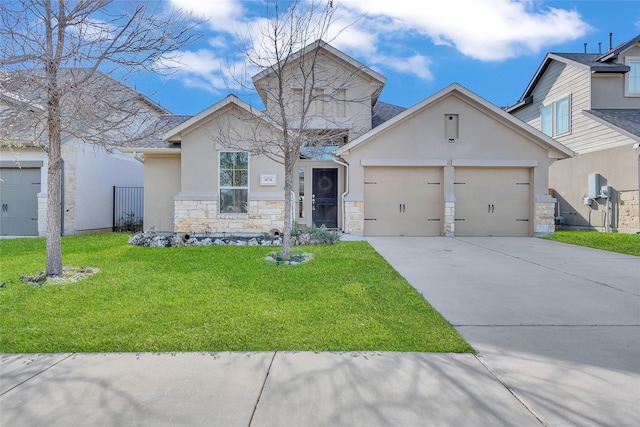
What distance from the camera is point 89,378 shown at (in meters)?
2.76

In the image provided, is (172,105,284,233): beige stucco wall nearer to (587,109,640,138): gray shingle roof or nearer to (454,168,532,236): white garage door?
(454,168,532,236): white garage door

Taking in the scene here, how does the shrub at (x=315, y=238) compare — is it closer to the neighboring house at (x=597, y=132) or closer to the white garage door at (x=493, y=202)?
the white garage door at (x=493, y=202)

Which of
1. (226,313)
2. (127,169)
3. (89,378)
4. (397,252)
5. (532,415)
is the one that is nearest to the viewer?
(532,415)

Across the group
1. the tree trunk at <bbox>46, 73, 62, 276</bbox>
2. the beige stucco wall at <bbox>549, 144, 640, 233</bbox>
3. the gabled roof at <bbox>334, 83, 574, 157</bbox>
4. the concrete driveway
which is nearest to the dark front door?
the gabled roof at <bbox>334, 83, 574, 157</bbox>

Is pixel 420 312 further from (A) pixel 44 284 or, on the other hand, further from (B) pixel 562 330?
(A) pixel 44 284

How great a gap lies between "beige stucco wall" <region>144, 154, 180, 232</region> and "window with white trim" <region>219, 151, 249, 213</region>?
212 cm

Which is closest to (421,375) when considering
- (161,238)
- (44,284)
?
(44,284)

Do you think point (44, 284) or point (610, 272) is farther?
point (610, 272)

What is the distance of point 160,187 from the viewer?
12500 millimetres

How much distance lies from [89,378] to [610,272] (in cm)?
835

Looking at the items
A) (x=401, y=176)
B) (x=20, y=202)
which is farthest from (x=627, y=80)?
(x=20, y=202)

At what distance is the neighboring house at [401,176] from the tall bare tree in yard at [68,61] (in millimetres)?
5136

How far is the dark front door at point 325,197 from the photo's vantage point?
1377 centimetres

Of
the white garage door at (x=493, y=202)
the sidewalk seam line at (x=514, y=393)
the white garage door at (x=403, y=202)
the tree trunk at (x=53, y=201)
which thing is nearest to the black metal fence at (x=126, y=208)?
the tree trunk at (x=53, y=201)
